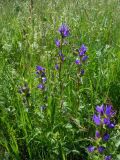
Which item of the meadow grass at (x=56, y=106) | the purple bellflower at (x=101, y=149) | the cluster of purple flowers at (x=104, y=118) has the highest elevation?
the meadow grass at (x=56, y=106)

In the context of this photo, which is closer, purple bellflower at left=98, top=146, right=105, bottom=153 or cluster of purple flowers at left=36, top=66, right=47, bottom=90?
purple bellflower at left=98, top=146, right=105, bottom=153

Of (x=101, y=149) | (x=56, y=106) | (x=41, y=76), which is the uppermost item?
(x=41, y=76)

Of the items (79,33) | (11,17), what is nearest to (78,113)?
(79,33)

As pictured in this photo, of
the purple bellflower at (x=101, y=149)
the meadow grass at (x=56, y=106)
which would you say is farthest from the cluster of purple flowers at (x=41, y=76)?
the purple bellflower at (x=101, y=149)

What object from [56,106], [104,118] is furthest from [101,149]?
[56,106]

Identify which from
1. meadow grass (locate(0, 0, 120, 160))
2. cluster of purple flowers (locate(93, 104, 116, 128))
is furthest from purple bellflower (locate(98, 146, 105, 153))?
cluster of purple flowers (locate(93, 104, 116, 128))

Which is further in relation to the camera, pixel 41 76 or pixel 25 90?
pixel 41 76

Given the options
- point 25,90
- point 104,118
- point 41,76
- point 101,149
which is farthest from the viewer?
point 41,76

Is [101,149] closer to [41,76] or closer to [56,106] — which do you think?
[56,106]

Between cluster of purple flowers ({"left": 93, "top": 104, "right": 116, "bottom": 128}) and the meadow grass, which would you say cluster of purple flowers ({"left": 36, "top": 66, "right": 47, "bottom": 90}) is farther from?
cluster of purple flowers ({"left": 93, "top": 104, "right": 116, "bottom": 128})

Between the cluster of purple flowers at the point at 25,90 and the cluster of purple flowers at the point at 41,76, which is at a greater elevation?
the cluster of purple flowers at the point at 41,76

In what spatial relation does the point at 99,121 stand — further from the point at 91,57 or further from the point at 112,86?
the point at 91,57

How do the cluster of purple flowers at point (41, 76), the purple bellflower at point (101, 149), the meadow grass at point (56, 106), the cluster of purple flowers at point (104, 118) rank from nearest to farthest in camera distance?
the cluster of purple flowers at point (104, 118)
the purple bellflower at point (101, 149)
the meadow grass at point (56, 106)
the cluster of purple flowers at point (41, 76)

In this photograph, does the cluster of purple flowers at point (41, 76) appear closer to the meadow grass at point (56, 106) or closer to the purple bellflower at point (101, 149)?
the meadow grass at point (56, 106)
